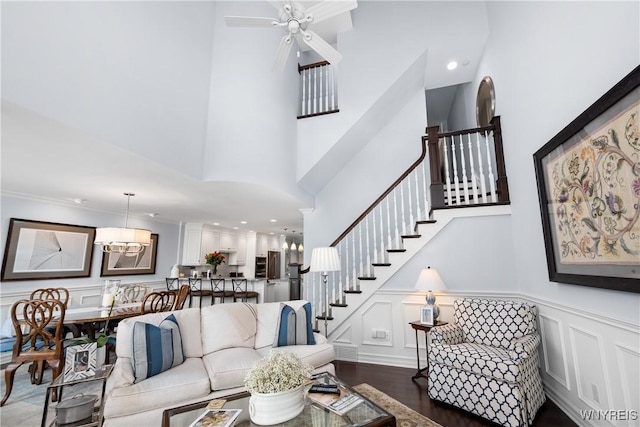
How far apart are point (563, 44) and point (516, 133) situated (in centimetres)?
112

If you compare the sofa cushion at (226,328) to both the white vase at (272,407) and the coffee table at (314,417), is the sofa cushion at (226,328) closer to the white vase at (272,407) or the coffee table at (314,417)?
the coffee table at (314,417)

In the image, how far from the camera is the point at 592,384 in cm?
214

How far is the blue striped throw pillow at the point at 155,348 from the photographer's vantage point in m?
2.36

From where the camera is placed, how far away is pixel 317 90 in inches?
218

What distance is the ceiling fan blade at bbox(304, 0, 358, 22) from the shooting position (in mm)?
2546

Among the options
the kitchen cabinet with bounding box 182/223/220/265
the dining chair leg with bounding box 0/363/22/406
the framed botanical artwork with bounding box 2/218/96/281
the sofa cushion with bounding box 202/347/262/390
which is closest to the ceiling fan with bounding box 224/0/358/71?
the sofa cushion with bounding box 202/347/262/390

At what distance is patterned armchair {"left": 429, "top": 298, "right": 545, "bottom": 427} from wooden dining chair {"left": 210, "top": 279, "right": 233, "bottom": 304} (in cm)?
440

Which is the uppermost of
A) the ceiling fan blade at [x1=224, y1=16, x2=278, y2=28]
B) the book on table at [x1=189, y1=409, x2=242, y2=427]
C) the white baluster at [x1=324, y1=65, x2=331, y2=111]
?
the white baluster at [x1=324, y1=65, x2=331, y2=111]

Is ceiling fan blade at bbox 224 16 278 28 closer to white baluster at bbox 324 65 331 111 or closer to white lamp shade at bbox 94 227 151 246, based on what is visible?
white baluster at bbox 324 65 331 111

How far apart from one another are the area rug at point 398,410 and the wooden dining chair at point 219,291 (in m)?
3.71

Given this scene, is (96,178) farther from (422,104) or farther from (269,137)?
(422,104)

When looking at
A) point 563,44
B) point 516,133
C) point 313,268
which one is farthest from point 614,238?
point 313,268

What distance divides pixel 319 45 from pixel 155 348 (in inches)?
131

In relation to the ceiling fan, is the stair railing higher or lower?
higher
